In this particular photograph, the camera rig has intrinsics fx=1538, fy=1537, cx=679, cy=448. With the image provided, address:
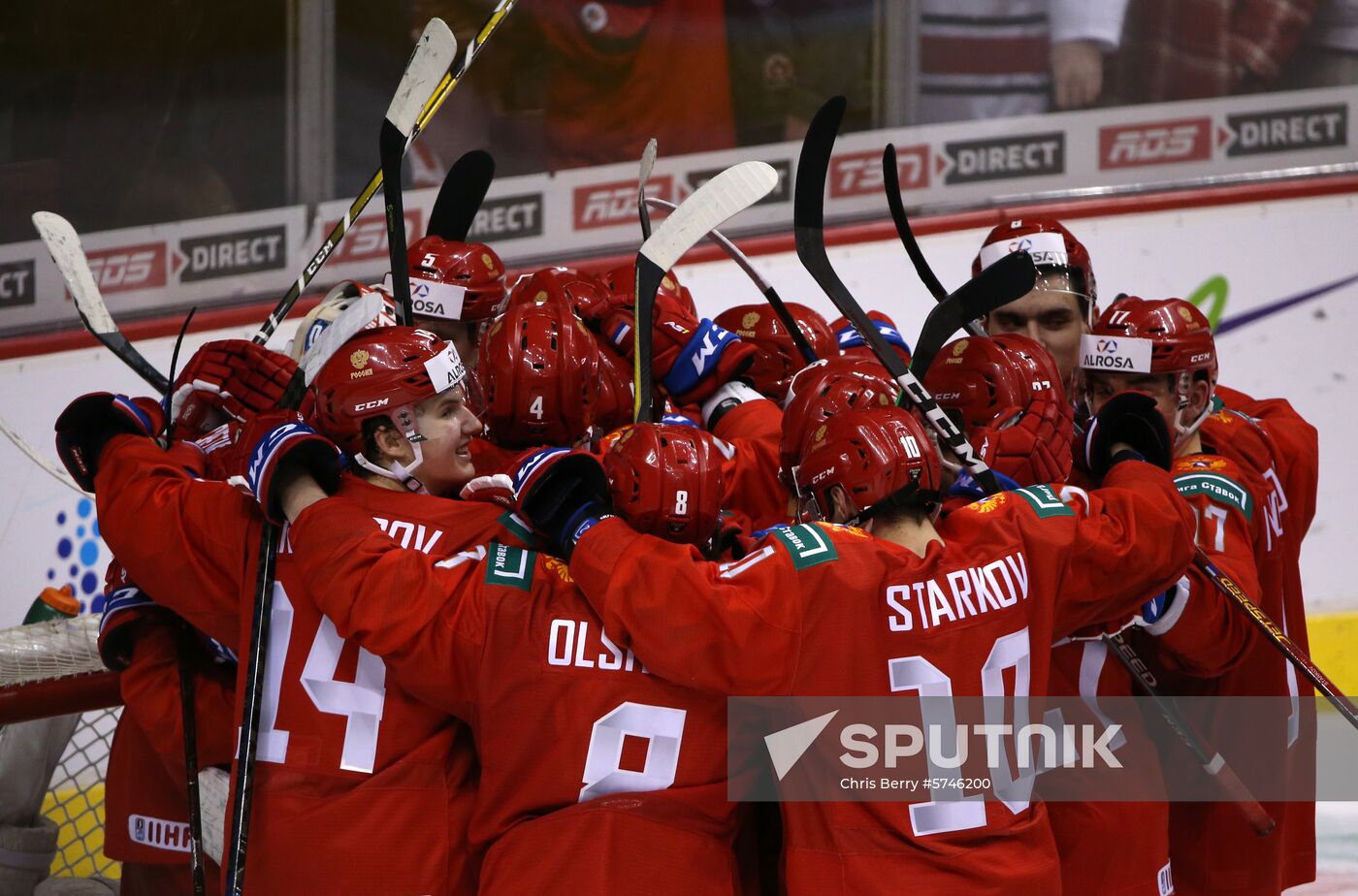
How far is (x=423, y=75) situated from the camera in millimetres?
2678

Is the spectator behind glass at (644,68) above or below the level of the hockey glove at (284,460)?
above

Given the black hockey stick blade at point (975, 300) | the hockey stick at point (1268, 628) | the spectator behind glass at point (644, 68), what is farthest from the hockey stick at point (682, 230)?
the spectator behind glass at point (644, 68)

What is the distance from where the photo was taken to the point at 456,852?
2.16 meters

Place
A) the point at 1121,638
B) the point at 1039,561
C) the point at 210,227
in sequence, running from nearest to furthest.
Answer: the point at 1039,561 < the point at 1121,638 < the point at 210,227

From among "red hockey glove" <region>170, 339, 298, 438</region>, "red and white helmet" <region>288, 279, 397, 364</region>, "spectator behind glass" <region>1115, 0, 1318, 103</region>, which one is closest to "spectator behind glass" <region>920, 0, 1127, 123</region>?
"spectator behind glass" <region>1115, 0, 1318, 103</region>

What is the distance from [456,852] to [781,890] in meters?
0.46

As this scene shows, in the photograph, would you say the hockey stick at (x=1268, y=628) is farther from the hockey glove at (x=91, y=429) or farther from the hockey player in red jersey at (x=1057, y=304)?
the hockey glove at (x=91, y=429)

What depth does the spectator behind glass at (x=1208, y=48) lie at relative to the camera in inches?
195

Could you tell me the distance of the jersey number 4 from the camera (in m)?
2.14

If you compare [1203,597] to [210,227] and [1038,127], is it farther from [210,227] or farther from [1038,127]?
[210,227]

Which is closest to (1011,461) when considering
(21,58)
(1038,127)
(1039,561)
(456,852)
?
(1039,561)

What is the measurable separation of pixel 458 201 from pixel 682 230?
37.0 inches

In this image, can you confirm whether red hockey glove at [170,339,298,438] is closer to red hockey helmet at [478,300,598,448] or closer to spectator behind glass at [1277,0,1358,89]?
red hockey helmet at [478,300,598,448]

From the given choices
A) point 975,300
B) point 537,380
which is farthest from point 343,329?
point 975,300
